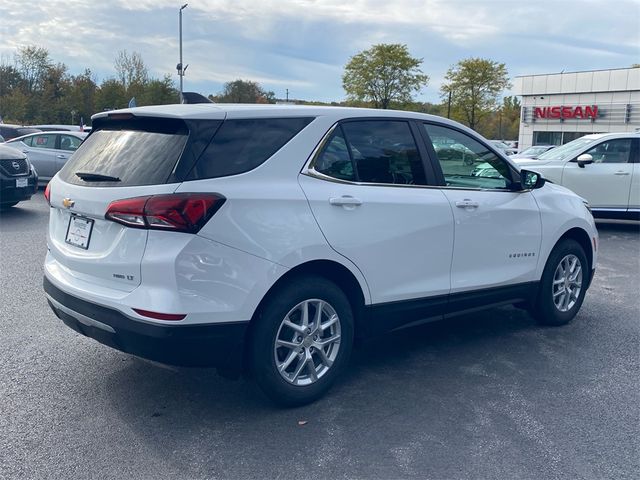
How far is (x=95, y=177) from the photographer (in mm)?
3854

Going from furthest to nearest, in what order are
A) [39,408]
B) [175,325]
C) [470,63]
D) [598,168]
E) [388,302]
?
[470,63], [598,168], [388,302], [39,408], [175,325]

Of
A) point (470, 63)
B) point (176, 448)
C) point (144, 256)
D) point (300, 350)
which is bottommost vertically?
point (176, 448)

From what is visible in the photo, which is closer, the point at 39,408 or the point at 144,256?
the point at 144,256

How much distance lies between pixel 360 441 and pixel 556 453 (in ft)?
3.48

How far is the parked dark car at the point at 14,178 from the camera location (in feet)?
37.9

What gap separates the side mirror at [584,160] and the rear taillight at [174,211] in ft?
32.3

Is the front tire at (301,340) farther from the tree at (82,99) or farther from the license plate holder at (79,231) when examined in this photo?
the tree at (82,99)

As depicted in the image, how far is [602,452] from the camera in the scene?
3537mm

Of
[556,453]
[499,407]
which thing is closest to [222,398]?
[499,407]

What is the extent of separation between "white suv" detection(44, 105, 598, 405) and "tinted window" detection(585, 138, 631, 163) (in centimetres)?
801

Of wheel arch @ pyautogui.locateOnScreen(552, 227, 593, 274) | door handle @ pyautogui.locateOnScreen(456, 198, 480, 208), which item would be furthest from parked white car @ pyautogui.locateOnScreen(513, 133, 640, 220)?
door handle @ pyautogui.locateOnScreen(456, 198, 480, 208)

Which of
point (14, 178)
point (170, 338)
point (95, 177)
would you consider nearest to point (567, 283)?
point (170, 338)

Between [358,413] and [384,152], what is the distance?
176 centimetres

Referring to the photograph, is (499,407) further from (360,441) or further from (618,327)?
(618,327)
